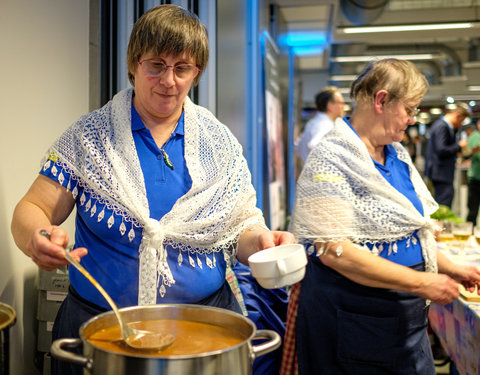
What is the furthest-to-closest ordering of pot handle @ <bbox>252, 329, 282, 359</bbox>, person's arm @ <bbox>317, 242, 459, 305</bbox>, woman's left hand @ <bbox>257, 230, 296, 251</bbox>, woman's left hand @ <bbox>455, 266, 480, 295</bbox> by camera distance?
1. woman's left hand @ <bbox>455, 266, 480, 295</bbox>
2. person's arm @ <bbox>317, 242, 459, 305</bbox>
3. woman's left hand @ <bbox>257, 230, 296, 251</bbox>
4. pot handle @ <bbox>252, 329, 282, 359</bbox>

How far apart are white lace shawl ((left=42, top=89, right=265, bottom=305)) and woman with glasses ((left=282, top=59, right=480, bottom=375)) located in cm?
42

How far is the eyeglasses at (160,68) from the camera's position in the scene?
4.55ft

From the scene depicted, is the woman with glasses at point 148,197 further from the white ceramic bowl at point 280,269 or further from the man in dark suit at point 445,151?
the man in dark suit at point 445,151

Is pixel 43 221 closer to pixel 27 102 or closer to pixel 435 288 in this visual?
pixel 27 102

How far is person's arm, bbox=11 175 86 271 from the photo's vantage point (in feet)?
3.36

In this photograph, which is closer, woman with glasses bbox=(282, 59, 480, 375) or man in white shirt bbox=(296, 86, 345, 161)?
woman with glasses bbox=(282, 59, 480, 375)

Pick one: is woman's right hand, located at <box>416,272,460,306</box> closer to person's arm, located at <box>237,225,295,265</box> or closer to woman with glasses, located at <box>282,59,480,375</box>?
woman with glasses, located at <box>282,59,480,375</box>

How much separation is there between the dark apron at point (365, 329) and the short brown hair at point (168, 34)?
0.98m

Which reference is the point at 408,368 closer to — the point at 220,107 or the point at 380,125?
the point at 380,125

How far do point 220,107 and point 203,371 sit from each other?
218 centimetres

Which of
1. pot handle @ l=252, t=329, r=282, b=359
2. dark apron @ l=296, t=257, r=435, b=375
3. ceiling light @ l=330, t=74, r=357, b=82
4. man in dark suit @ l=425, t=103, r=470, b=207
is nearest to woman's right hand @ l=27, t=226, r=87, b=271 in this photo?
pot handle @ l=252, t=329, r=282, b=359

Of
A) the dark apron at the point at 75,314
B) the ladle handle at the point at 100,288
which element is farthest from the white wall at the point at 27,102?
the ladle handle at the point at 100,288

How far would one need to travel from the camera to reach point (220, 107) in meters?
2.88

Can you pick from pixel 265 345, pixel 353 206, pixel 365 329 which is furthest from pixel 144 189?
pixel 365 329
